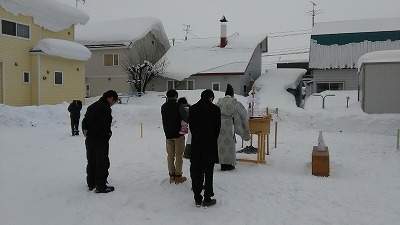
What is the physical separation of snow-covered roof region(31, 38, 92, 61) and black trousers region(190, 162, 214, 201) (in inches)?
704

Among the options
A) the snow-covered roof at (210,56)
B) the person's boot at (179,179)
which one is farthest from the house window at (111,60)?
the person's boot at (179,179)

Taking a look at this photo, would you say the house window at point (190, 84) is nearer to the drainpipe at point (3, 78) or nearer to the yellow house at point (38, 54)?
the yellow house at point (38, 54)

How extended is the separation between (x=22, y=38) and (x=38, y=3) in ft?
7.32

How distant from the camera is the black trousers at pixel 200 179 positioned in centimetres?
568

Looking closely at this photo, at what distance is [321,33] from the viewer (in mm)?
32500

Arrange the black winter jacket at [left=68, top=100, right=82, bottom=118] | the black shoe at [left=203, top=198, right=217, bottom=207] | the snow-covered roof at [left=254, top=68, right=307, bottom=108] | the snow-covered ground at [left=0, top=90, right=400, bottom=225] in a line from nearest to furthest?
the snow-covered ground at [left=0, top=90, right=400, bottom=225], the black shoe at [left=203, top=198, right=217, bottom=207], the black winter jacket at [left=68, top=100, right=82, bottom=118], the snow-covered roof at [left=254, top=68, right=307, bottom=108]

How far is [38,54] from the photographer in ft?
68.5

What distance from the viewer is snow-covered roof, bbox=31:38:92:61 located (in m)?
21.0

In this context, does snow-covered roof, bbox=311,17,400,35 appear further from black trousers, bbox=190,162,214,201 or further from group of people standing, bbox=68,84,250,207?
black trousers, bbox=190,162,214,201

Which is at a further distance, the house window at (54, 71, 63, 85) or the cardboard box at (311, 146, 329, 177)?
the house window at (54, 71, 63, 85)

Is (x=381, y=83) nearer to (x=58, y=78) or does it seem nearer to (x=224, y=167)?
(x=224, y=167)

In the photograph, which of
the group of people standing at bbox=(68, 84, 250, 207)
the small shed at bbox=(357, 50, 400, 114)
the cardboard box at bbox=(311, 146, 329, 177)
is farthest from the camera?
the small shed at bbox=(357, 50, 400, 114)

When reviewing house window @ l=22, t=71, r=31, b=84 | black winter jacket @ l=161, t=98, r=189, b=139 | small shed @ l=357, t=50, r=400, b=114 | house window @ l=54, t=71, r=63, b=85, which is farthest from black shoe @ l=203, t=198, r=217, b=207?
house window @ l=54, t=71, r=63, b=85

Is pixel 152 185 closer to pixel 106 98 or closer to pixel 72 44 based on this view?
pixel 106 98
